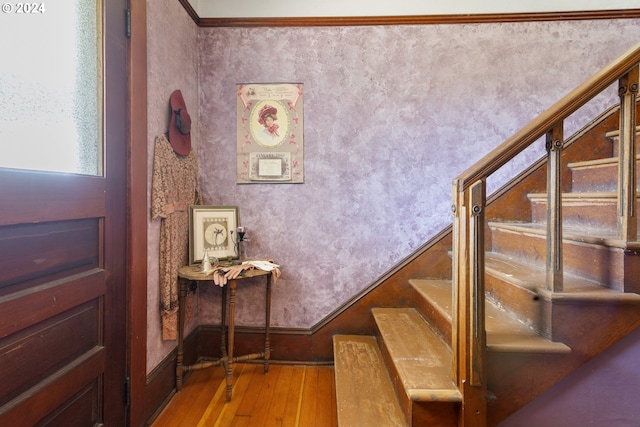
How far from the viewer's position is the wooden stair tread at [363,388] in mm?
1421

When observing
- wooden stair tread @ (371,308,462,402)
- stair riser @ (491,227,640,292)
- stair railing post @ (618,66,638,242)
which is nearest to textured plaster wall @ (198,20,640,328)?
wooden stair tread @ (371,308,462,402)

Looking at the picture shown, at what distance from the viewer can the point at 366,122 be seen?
2393 millimetres

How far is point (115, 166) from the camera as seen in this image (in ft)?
4.96

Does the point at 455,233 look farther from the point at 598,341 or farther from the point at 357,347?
the point at 357,347

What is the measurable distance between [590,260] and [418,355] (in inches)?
33.5

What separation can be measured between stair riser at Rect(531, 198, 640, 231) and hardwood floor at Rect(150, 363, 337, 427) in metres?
1.65

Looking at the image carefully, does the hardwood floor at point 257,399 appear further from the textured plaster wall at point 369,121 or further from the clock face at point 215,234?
the clock face at point 215,234

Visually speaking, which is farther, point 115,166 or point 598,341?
point 115,166

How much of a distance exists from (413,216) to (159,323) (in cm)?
179

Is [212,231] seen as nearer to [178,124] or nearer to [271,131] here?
[178,124]

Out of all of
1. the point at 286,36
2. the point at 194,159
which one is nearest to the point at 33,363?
the point at 194,159

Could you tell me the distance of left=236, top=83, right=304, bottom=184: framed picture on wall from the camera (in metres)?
2.40

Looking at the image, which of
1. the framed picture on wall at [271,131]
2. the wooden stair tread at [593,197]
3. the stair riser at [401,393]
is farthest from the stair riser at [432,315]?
the framed picture on wall at [271,131]

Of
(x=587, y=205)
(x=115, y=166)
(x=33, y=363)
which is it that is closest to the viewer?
(x=33, y=363)
